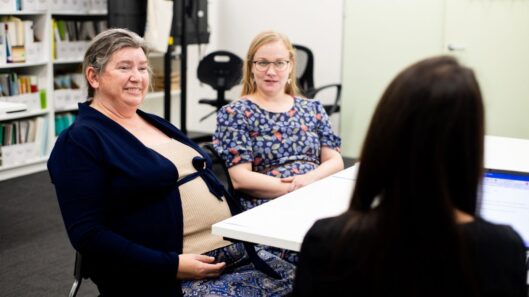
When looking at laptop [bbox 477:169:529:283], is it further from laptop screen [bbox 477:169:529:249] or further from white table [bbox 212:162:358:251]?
white table [bbox 212:162:358:251]

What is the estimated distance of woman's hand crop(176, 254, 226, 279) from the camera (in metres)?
2.04

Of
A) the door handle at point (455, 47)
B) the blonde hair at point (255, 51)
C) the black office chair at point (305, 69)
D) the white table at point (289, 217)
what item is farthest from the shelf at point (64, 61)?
the white table at point (289, 217)

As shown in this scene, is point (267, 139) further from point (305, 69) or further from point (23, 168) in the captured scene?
point (23, 168)

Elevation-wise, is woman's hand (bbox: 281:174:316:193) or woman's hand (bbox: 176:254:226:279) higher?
woman's hand (bbox: 281:174:316:193)

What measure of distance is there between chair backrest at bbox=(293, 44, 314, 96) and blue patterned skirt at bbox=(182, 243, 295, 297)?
11.2ft

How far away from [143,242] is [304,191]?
0.56 meters

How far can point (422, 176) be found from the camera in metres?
1.08

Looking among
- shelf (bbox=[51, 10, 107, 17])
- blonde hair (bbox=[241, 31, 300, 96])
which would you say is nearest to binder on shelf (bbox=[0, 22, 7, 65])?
shelf (bbox=[51, 10, 107, 17])

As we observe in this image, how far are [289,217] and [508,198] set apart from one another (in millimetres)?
588

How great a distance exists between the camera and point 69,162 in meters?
1.97

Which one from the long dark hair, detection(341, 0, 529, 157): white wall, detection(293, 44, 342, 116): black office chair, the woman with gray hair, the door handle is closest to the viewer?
the long dark hair

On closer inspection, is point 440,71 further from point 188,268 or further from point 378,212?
point 188,268

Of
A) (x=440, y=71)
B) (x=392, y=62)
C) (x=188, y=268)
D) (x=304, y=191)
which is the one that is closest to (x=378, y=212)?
(x=440, y=71)

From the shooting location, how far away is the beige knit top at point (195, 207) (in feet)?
7.09
